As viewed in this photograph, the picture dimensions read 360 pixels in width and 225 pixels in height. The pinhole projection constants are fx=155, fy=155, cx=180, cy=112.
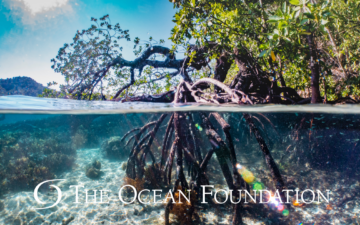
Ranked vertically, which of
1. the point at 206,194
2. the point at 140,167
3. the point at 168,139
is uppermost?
the point at 168,139

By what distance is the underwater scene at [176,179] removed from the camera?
15.1ft

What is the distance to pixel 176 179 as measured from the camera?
416cm

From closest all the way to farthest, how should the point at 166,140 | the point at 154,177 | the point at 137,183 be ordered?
the point at 137,183 < the point at 166,140 < the point at 154,177

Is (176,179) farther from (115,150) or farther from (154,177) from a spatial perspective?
(115,150)

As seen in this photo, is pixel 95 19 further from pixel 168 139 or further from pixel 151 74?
pixel 168 139

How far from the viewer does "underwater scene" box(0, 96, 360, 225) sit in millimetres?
4605

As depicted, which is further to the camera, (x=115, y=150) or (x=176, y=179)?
(x=115, y=150)

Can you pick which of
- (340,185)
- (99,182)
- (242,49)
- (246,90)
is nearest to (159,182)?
(99,182)

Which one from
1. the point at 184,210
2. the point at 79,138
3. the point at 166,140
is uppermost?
the point at 166,140

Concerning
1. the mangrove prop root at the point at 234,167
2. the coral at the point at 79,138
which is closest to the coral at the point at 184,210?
the mangrove prop root at the point at 234,167

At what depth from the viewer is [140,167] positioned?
6309 mm

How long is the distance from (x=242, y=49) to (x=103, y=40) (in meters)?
6.24

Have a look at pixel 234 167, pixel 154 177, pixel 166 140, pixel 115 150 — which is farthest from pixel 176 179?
pixel 115 150

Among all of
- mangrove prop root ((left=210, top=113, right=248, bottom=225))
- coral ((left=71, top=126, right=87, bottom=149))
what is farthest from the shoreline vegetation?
coral ((left=71, top=126, right=87, bottom=149))
